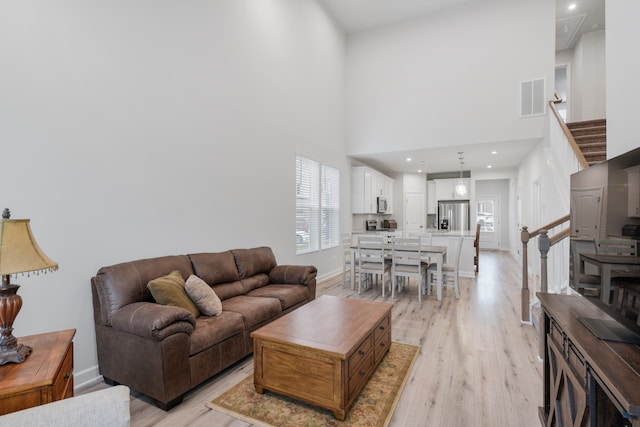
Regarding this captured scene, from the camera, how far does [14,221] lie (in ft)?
4.87

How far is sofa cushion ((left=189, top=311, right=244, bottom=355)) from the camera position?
2280mm

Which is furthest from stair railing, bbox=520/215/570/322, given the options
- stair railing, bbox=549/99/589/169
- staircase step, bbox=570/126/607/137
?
staircase step, bbox=570/126/607/137

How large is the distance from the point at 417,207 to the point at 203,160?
796 centimetres

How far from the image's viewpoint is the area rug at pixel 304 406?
199 centimetres

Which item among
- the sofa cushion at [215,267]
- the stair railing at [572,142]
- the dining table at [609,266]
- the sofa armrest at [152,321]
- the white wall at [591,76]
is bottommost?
the sofa armrest at [152,321]

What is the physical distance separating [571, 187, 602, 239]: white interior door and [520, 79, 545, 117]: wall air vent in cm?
450

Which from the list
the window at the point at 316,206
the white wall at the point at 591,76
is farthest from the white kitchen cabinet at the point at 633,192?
the white wall at the point at 591,76

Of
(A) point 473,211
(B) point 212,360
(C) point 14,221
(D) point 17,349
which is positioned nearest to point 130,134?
(C) point 14,221

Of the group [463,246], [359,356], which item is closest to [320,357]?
[359,356]

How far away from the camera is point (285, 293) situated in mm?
3436

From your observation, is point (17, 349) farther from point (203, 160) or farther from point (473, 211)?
point (473, 211)

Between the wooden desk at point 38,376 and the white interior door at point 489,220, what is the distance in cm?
1145

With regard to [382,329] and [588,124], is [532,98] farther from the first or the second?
[382,329]

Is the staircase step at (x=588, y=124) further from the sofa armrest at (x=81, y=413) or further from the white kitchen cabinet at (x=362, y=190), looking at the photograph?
the sofa armrest at (x=81, y=413)
